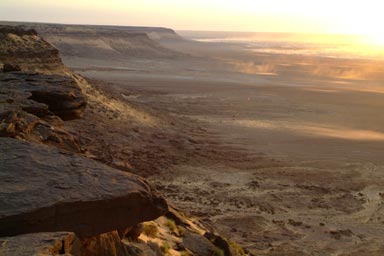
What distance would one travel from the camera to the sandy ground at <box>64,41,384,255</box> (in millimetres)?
14781

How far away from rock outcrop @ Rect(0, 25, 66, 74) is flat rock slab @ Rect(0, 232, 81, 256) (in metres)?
16.8

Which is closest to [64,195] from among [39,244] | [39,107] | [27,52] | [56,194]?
[56,194]

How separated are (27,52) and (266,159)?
11719mm

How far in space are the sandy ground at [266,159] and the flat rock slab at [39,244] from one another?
4.48 metres

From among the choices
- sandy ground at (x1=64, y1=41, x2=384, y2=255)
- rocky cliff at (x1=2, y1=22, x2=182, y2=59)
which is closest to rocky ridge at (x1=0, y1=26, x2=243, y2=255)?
sandy ground at (x1=64, y1=41, x2=384, y2=255)

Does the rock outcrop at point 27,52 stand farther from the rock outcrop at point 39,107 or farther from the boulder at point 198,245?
the boulder at point 198,245

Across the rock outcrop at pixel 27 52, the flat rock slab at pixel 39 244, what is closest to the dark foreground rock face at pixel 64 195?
the flat rock slab at pixel 39 244

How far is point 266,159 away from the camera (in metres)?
22.6

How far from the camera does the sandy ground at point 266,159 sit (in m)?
14.8

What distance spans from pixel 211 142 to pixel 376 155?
26.2 feet

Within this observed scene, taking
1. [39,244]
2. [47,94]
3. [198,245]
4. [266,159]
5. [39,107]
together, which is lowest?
[266,159]

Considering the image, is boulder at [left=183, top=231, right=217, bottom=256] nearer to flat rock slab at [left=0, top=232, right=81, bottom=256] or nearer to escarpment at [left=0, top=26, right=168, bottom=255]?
escarpment at [left=0, top=26, right=168, bottom=255]

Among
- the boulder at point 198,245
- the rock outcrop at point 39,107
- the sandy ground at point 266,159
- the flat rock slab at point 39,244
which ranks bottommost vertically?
the sandy ground at point 266,159

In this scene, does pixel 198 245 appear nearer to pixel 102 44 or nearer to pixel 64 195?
pixel 64 195
